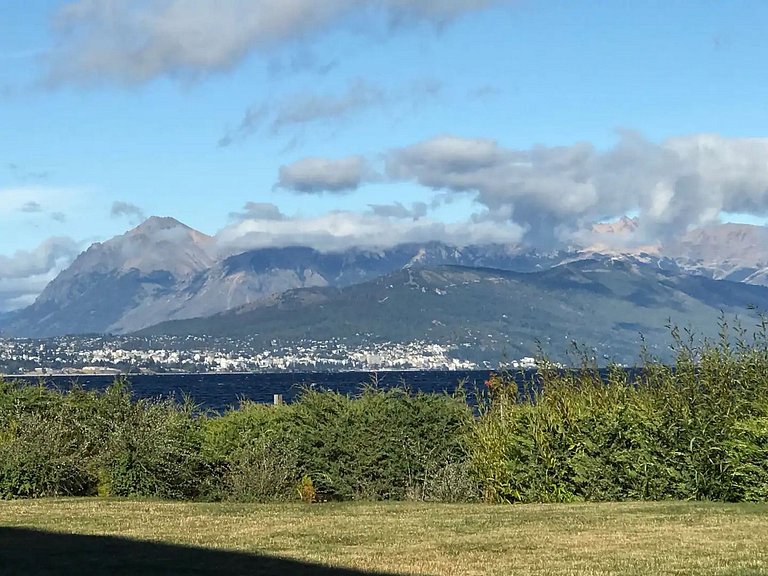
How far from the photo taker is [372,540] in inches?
570

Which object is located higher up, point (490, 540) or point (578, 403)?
point (578, 403)

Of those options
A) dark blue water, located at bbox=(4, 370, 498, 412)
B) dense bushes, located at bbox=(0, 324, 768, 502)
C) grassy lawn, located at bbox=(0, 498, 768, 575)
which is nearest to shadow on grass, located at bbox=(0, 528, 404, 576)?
grassy lawn, located at bbox=(0, 498, 768, 575)

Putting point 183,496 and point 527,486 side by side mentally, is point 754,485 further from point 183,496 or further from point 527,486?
point 183,496

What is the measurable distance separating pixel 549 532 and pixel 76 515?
22.4ft

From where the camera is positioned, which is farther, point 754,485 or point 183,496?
point 183,496

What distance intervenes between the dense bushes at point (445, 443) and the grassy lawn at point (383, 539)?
146 cm

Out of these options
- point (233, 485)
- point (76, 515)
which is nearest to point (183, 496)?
point (233, 485)

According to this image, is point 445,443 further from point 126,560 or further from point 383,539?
point 126,560

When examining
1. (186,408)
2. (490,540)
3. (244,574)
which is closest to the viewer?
(244,574)

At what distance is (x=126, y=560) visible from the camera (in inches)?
501

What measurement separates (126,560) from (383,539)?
10.9ft

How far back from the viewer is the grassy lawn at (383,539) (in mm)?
12359

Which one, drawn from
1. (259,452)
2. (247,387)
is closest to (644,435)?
(259,452)

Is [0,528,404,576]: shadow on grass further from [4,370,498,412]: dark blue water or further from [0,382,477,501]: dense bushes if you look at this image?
[4,370,498,412]: dark blue water
